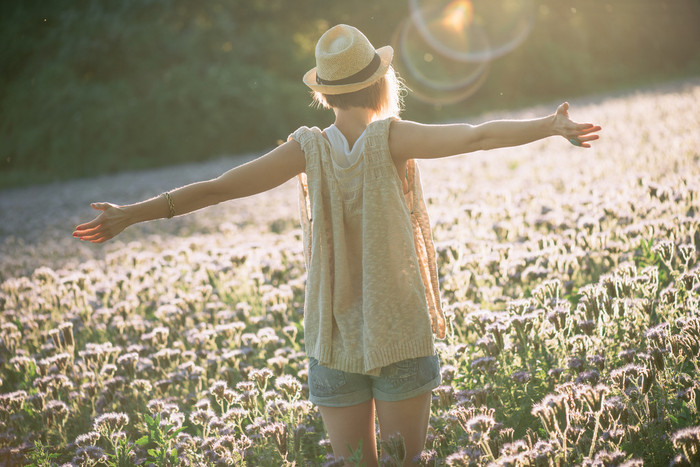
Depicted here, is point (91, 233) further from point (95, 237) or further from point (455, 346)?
point (455, 346)

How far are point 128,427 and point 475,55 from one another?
44.7 m

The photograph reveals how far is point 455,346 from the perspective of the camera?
480 centimetres

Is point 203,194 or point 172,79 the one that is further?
point 172,79

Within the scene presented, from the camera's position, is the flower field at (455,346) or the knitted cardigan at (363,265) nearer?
the knitted cardigan at (363,265)

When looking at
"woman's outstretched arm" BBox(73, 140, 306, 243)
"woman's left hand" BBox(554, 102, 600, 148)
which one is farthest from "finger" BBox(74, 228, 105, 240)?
"woman's left hand" BBox(554, 102, 600, 148)

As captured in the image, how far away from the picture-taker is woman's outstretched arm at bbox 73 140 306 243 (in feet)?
11.6

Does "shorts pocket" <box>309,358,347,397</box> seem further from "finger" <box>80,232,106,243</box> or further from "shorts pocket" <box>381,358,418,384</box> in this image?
"finger" <box>80,232,106,243</box>

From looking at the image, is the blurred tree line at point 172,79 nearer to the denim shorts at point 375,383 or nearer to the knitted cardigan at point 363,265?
the knitted cardigan at point 363,265

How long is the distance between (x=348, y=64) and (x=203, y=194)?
1003 mm

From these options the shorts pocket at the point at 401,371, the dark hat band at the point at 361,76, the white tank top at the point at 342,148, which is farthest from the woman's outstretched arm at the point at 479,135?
the shorts pocket at the point at 401,371

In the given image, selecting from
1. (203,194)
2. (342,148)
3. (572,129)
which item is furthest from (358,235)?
(572,129)

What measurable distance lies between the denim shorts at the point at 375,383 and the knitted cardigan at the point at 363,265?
0.09 meters

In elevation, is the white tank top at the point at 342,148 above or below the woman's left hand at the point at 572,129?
above

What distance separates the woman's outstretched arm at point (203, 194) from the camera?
3.54 meters
